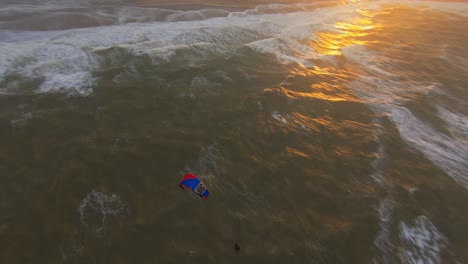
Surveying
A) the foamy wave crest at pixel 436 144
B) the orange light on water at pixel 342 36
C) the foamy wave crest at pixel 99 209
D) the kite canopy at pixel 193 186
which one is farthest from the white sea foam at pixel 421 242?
the orange light on water at pixel 342 36

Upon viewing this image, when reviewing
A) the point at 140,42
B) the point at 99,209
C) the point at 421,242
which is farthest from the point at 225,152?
the point at 140,42

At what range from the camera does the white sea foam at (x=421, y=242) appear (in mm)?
6281

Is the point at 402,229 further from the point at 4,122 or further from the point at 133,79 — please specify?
the point at 4,122

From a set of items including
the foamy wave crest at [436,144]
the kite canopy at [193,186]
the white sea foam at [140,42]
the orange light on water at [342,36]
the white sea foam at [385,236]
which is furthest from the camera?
the orange light on water at [342,36]

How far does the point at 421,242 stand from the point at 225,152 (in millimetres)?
4749

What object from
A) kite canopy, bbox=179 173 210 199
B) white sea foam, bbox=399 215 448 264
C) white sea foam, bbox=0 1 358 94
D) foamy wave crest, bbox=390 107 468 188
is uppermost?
white sea foam, bbox=0 1 358 94

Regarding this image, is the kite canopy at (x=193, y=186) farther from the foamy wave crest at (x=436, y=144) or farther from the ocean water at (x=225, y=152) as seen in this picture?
the foamy wave crest at (x=436, y=144)

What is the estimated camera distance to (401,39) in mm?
20297

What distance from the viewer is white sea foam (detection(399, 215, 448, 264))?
247 inches

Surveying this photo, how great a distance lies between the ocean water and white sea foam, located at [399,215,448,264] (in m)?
0.03

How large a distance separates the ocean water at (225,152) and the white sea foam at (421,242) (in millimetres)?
27

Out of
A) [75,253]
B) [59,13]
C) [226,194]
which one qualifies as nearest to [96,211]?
[75,253]

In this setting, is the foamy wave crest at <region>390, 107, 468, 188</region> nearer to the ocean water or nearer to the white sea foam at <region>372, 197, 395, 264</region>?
the ocean water

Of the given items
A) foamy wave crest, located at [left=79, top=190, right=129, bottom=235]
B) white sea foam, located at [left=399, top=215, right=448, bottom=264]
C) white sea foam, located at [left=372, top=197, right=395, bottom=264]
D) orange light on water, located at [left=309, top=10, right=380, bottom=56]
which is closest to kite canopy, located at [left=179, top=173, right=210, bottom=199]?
foamy wave crest, located at [left=79, top=190, right=129, bottom=235]
